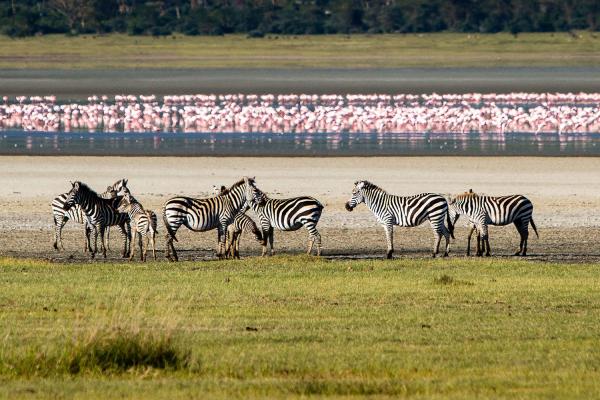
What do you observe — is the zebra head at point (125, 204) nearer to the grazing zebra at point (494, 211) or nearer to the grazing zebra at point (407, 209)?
the grazing zebra at point (407, 209)

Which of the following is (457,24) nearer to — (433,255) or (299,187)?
(299,187)

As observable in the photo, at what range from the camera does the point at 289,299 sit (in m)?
16.3

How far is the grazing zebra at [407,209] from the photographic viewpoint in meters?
22.7

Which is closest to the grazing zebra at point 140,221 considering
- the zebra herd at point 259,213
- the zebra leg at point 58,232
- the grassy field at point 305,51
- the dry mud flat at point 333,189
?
the zebra herd at point 259,213

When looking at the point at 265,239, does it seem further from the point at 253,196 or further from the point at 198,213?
the point at 198,213

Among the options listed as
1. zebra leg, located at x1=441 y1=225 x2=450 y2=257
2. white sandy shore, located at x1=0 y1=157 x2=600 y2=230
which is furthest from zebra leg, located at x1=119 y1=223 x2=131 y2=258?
zebra leg, located at x1=441 y1=225 x2=450 y2=257

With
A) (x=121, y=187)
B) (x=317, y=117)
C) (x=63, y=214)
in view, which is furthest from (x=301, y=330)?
(x=317, y=117)

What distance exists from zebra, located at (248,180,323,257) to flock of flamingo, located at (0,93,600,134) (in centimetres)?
2444

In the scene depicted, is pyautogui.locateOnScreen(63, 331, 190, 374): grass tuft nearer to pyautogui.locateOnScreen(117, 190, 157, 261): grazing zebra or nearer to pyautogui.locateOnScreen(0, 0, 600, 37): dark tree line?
pyautogui.locateOnScreen(117, 190, 157, 261): grazing zebra

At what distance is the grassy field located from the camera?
88688 millimetres

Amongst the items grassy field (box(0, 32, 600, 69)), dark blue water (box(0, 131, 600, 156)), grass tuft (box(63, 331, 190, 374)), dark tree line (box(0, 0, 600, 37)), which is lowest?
grass tuft (box(63, 331, 190, 374))

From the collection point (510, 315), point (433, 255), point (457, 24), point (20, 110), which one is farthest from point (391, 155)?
point (457, 24)

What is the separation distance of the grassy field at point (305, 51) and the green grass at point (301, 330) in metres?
69.5

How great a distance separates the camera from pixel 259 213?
2269cm
